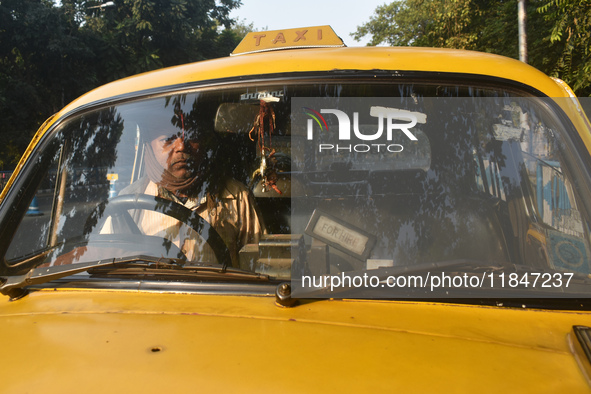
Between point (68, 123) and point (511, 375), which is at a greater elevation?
point (68, 123)

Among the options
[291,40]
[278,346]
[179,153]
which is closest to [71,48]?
[291,40]

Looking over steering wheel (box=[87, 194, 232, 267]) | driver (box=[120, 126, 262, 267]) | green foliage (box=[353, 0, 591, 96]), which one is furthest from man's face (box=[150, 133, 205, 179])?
green foliage (box=[353, 0, 591, 96])


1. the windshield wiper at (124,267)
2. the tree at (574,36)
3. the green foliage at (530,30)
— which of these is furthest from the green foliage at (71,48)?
the windshield wiper at (124,267)

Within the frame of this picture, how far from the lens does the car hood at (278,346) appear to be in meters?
1.04

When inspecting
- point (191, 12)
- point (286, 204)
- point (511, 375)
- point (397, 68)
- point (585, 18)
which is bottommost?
point (511, 375)

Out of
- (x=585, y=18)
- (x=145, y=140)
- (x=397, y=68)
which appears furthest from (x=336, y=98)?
(x=585, y=18)

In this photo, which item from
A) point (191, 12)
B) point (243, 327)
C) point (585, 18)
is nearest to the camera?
point (243, 327)

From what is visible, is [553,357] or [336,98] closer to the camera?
[553,357]

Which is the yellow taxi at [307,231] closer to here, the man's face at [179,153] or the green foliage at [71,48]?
the man's face at [179,153]

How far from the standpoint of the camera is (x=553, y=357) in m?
1.13

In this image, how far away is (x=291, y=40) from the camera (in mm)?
2262

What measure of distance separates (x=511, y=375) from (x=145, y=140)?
4.59 feet

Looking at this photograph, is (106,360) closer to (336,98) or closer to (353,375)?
(353,375)

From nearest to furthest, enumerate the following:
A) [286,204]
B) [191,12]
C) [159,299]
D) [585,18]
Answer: [159,299] → [286,204] → [585,18] → [191,12]
